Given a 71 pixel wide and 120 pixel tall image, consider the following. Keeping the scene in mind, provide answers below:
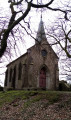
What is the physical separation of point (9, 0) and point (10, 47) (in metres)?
2.65

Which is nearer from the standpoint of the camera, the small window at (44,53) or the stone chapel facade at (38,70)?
the stone chapel facade at (38,70)

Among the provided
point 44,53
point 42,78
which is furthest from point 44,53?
point 42,78

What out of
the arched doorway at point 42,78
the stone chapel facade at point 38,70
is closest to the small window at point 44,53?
the stone chapel facade at point 38,70

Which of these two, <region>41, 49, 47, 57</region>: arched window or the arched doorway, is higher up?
<region>41, 49, 47, 57</region>: arched window

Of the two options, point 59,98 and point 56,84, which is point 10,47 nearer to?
point 59,98

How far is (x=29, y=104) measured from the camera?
12.2 m

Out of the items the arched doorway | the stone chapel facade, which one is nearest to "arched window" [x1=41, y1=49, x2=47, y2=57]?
the stone chapel facade

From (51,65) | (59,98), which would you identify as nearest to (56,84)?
(51,65)

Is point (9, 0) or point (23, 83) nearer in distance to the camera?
point (9, 0)

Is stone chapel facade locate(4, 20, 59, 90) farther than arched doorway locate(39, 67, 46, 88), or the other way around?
arched doorway locate(39, 67, 46, 88)

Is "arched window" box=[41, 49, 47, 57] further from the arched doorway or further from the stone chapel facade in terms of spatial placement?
the arched doorway

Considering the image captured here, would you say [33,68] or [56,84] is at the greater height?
[33,68]

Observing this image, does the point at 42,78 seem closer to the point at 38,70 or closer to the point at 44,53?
the point at 38,70

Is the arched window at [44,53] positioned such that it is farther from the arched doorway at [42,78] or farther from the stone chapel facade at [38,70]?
the arched doorway at [42,78]
